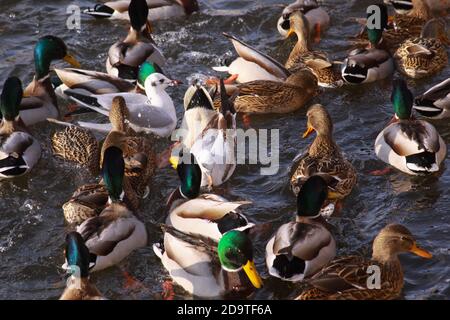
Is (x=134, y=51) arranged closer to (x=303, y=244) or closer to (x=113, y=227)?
(x=113, y=227)

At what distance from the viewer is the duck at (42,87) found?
10086 millimetres

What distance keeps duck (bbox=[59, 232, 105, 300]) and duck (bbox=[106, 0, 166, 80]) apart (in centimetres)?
391

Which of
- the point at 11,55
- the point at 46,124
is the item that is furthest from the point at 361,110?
the point at 11,55

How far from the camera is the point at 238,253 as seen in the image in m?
7.21

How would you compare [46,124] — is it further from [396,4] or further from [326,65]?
[396,4]

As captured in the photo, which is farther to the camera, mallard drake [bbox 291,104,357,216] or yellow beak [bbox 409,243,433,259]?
mallard drake [bbox 291,104,357,216]

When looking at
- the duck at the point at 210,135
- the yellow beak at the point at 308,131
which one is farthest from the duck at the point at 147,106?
the yellow beak at the point at 308,131

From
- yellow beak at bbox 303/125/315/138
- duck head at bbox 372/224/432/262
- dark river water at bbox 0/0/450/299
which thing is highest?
duck head at bbox 372/224/432/262

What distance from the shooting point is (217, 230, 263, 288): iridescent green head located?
284 inches

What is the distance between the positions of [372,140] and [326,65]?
1266 mm

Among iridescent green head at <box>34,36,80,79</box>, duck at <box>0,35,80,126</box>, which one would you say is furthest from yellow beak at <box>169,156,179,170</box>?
iridescent green head at <box>34,36,80,79</box>

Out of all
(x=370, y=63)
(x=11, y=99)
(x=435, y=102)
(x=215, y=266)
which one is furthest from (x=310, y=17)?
(x=215, y=266)

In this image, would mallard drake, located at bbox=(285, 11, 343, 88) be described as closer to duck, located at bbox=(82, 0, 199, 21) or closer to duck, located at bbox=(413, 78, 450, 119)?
duck, located at bbox=(413, 78, 450, 119)
